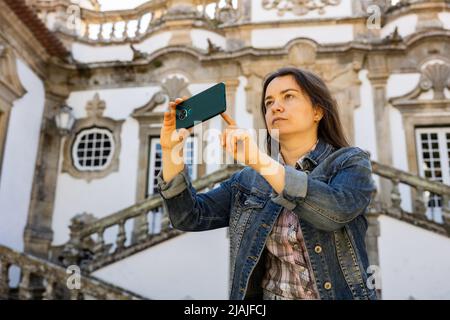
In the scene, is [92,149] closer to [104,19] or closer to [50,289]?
[104,19]

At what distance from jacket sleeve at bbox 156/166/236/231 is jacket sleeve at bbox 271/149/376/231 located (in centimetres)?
37

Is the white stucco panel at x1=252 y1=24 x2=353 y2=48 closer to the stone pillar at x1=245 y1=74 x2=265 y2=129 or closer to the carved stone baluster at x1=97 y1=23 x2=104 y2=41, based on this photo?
the stone pillar at x1=245 y1=74 x2=265 y2=129

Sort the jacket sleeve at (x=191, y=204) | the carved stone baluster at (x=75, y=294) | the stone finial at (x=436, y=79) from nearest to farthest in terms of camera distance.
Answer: the jacket sleeve at (x=191, y=204) → the carved stone baluster at (x=75, y=294) → the stone finial at (x=436, y=79)

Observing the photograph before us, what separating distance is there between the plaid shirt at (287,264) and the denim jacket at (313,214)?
3cm

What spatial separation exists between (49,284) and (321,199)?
5346 millimetres

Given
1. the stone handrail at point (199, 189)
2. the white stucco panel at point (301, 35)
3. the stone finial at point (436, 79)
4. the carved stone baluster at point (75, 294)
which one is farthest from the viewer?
the white stucco panel at point (301, 35)

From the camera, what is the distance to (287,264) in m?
1.35

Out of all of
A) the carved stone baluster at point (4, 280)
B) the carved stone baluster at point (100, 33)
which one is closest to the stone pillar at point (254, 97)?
the carved stone baluster at point (100, 33)

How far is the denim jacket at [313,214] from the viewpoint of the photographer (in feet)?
3.92

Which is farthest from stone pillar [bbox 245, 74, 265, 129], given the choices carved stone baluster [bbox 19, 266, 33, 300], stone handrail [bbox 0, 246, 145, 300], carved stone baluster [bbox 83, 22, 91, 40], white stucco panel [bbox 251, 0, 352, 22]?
carved stone baluster [bbox 19, 266, 33, 300]

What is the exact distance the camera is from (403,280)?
6066 millimetres

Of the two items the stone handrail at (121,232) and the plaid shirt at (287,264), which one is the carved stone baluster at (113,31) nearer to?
the stone handrail at (121,232)

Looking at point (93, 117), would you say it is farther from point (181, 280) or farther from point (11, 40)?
point (181, 280)

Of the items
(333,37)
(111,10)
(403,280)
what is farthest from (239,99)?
(403,280)
